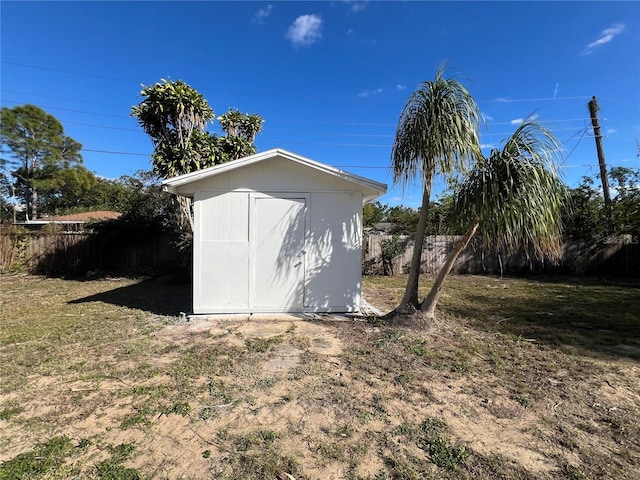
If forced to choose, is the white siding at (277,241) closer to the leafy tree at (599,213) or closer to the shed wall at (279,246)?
the shed wall at (279,246)

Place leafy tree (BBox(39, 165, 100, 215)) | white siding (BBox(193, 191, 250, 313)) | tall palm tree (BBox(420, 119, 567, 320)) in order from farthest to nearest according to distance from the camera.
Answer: leafy tree (BBox(39, 165, 100, 215)) → white siding (BBox(193, 191, 250, 313)) → tall palm tree (BBox(420, 119, 567, 320))

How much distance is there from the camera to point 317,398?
294 centimetres

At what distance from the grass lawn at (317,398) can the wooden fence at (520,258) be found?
6554mm

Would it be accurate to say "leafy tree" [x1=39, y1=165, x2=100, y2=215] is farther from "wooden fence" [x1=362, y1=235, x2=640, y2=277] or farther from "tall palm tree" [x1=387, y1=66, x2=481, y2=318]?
"tall palm tree" [x1=387, y1=66, x2=481, y2=318]

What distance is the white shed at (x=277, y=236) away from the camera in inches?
220

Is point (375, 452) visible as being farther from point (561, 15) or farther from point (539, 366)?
point (561, 15)

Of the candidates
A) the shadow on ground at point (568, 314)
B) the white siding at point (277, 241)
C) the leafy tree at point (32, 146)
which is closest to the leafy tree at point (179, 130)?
the white siding at point (277, 241)

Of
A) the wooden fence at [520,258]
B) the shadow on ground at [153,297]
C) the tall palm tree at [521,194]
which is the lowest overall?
the shadow on ground at [153,297]

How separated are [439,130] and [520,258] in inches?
408

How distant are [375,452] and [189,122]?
10.3 metres

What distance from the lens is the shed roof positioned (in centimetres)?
535

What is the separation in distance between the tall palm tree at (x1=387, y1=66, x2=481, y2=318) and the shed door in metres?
2.12

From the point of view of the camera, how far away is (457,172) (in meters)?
4.66

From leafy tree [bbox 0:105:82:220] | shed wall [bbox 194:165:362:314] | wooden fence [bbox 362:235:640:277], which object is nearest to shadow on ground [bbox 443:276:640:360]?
shed wall [bbox 194:165:362:314]
